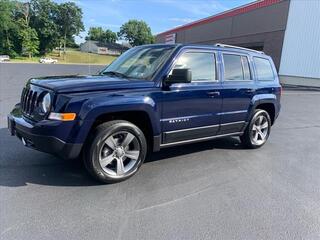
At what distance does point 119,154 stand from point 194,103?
1.42 metres

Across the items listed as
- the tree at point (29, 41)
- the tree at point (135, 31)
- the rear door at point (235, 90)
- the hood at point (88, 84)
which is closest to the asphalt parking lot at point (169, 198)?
the rear door at point (235, 90)

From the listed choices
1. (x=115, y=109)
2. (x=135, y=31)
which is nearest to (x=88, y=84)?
(x=115, y=109)

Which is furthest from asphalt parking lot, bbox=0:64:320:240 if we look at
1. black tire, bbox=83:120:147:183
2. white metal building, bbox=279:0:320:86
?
white metal building, bbox=279:0:320:86

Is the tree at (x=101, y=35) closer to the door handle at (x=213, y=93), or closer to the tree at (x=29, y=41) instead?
the tree at (x=29, y=41)

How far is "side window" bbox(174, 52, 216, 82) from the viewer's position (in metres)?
4.79

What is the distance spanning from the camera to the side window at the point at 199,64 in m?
4.79

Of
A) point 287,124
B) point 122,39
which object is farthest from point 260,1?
point 122,39

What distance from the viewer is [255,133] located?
244 inches

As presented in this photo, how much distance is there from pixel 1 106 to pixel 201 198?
7.74 metres

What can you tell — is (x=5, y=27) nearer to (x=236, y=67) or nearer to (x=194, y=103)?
(x=236, y=67)

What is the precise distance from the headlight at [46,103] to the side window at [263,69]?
3981 millimetres

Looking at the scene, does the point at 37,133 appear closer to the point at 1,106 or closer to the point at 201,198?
the point at 201,198

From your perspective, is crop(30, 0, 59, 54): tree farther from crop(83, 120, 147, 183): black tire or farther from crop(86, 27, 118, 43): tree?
crop(83, 120, 147, 183): black tire

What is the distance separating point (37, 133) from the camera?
3.76m
